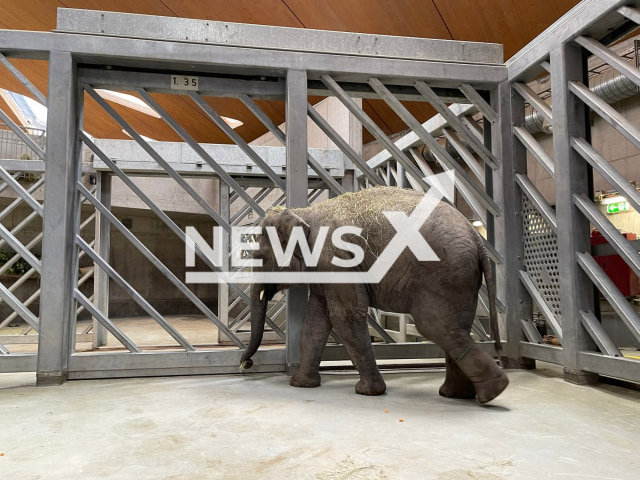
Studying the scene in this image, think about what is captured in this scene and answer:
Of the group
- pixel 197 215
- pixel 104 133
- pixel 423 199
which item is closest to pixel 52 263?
pixel 423 199

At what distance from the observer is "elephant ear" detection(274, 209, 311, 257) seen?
4438 millimetres

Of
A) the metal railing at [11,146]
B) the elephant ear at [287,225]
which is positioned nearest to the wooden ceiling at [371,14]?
the metal railing at [11,146]

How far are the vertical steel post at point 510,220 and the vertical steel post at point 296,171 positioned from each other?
235 centimetres

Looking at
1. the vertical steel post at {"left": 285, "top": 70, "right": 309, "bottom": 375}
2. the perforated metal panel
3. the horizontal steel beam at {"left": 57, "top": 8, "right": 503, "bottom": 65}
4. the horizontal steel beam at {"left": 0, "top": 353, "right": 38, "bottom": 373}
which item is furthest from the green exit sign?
the horizontal steel beam at {"left": 0, "top": 353, "right": 38, "bottom": 373}

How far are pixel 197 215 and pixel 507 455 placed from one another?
16054 mm

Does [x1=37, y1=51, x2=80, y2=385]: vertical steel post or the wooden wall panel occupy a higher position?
the wooden wall panel

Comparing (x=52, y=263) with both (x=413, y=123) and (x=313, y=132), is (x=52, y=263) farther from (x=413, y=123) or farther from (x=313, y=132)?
(x=313, y=132)

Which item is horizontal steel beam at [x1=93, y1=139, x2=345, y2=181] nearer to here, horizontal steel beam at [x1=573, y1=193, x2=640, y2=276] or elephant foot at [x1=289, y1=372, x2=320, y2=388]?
elephant foot at [x1=289, y1=372, x2=320, y2=388]

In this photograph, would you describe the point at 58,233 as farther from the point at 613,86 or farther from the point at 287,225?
the point at 613,86

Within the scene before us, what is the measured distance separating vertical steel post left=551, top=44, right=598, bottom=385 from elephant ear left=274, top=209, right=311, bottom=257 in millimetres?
2556

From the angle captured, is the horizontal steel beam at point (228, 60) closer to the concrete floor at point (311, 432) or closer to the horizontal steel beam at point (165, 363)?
the horizontal steel beam at point (165, 363)

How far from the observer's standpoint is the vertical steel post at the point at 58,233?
4.57 m

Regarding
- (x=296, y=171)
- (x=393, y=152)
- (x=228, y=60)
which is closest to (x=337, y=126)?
(x=393, y=152)

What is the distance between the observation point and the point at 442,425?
3.18 m
